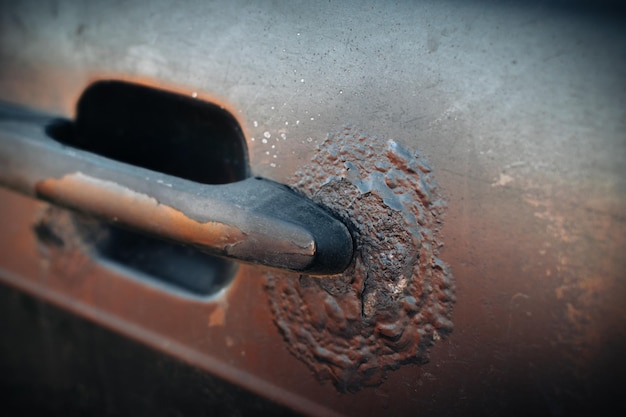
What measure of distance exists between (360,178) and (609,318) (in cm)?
24

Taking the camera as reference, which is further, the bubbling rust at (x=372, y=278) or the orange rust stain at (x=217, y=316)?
the orange rust stain at (x=217, y=316)

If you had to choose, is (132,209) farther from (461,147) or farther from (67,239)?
(461,147)

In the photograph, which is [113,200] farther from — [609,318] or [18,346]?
[609,318]

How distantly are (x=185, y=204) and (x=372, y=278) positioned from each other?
196mm

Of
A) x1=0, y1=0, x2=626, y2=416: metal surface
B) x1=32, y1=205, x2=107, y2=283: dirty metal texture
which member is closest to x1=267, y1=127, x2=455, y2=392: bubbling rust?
x1=0, y1=0, x2=626, y2=416: metal surface

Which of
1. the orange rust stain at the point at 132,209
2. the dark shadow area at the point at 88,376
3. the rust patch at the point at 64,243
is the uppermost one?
the orange rust stain at the point at 132,209

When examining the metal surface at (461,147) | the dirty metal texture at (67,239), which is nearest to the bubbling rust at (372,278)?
the metal surface at (461,147)

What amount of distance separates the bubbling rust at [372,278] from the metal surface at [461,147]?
0.01 m

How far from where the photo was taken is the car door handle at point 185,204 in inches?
22.5

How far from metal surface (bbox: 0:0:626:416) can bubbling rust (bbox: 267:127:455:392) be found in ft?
0.04

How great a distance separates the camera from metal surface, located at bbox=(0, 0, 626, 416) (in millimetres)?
491

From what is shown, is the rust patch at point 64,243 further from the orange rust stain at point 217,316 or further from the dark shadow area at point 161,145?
the orange rust stain at point 217,316

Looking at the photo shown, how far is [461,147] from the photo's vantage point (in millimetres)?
533

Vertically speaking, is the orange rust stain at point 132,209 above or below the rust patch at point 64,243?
above
